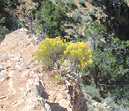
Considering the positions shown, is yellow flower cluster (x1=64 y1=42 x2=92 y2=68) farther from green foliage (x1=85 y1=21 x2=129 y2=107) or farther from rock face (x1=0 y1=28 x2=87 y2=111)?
green foliage (x1=85 y1=21 x2=129 y2=107)

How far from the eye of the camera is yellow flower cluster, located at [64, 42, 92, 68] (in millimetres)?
4559

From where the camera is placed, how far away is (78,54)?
466cm

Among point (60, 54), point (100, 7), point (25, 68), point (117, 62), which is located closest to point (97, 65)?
point (117, 62)

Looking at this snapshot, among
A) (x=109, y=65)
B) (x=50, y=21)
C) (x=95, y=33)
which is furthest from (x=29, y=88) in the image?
(x=50, y=21)

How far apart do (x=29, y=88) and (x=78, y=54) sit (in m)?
2.24

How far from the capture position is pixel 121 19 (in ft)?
75.3

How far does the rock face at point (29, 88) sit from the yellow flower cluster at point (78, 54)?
0.82 m

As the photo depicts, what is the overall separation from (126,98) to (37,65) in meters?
9.35

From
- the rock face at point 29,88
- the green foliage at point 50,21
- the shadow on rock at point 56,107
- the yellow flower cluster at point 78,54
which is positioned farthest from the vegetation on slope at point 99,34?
the shadow on rock at point 56,107

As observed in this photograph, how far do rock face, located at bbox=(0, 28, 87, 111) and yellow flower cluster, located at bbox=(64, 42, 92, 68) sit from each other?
82cm

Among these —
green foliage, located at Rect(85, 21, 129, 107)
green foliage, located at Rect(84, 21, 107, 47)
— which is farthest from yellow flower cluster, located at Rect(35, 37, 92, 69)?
green foliage, located at Rect(84, 21, 107, 47)

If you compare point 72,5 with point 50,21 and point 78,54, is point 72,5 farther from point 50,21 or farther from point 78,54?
point 78,54

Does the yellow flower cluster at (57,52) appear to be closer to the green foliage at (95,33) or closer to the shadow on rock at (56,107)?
the shadow on rock at (56,107)

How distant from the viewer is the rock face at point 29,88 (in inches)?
98.2
